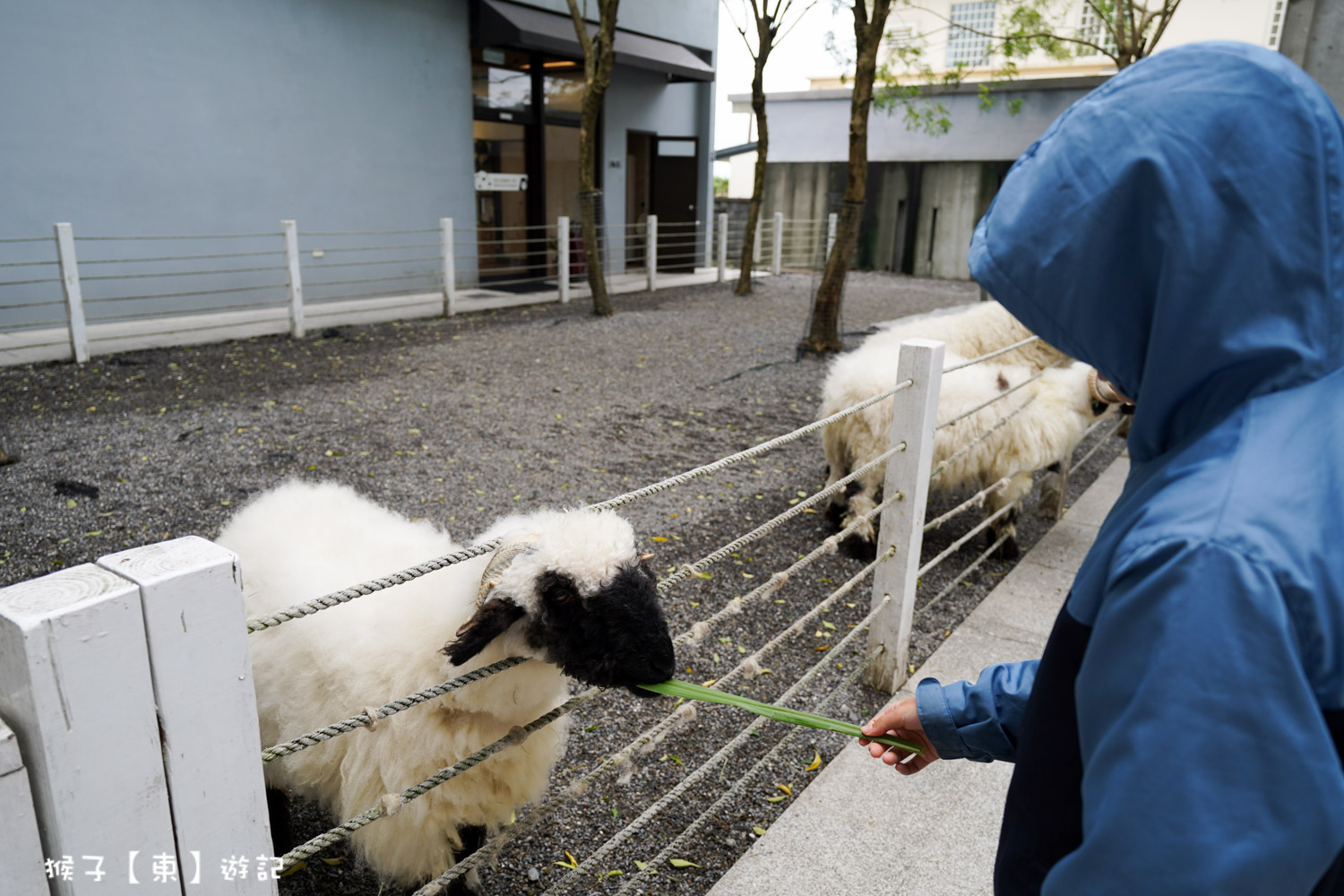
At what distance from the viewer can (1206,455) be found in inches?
33.4

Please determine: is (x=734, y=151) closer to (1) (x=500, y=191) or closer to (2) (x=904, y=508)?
(1) (x=500, y=191)

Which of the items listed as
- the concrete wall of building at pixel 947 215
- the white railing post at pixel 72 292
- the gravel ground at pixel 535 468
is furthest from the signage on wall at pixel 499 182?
the concrete wall of building at pixel 947 215

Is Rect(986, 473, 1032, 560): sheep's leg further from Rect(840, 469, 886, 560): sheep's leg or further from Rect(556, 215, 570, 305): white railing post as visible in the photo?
Rect(556, 215, 570, 305): white railing post

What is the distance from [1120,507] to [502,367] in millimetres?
8971

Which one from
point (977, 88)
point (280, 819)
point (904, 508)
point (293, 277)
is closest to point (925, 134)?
point (977, 88)

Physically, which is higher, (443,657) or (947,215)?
(947,215)

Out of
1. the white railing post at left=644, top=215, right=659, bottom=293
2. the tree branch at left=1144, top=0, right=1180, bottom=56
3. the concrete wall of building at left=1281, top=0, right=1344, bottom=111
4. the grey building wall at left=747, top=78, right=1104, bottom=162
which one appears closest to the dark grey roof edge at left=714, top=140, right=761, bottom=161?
the grey building wall at left=747, top=78, right=1104, bottom=162

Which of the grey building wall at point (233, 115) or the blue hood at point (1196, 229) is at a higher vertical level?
the grey building wall at point (233, 115)

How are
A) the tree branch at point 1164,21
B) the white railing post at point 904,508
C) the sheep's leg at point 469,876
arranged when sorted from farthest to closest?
the tree branch at point 1164,21, the white railing post at point 904,508, the sheep's leg at point 469,876

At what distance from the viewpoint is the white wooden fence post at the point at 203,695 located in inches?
41.4

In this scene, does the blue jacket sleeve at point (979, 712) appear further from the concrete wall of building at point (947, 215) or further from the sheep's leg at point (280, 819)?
the concrete wall of building at point (947, 215)

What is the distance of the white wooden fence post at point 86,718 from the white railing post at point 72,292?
9481 mm

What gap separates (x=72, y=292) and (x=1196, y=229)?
10.4 meters

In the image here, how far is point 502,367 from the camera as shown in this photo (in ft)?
31.4
